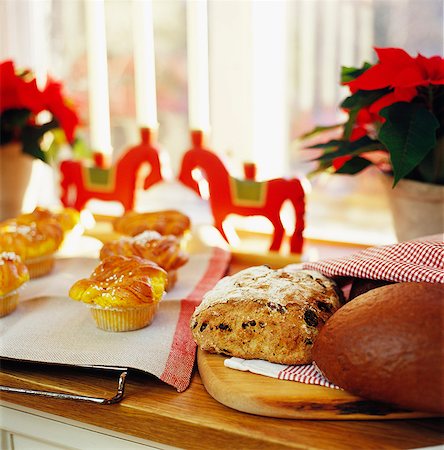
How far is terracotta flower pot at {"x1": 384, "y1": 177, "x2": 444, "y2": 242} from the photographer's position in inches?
39.3

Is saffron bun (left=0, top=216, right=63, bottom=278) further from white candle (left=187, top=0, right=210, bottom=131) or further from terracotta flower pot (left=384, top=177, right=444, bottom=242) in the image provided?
terracotta flower pot (left=384, top=177, right=444, bottom=242)

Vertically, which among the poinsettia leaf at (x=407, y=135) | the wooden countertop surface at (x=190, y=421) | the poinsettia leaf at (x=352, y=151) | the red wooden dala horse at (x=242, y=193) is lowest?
the wooden countertop surface at (x=190, y=421)

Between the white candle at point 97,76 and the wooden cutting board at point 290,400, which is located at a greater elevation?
the white candle at point 97,76

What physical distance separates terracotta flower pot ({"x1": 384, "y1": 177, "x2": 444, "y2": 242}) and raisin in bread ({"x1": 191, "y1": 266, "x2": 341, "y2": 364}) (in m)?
0.29

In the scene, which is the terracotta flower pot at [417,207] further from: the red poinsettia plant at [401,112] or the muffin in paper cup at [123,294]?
the muffin in paper cup at [123,294]

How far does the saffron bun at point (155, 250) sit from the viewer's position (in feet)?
3.25

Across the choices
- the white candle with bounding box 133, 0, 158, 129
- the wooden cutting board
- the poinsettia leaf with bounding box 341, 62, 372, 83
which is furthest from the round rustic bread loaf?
the white candle with bounding box 133, 0, 158, 129

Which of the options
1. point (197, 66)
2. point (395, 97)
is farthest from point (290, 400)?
point (197, 66)

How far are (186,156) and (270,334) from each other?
0.64 meters

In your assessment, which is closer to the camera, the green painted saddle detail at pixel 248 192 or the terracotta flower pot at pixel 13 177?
the green painted saddle detail at pixel 248 192

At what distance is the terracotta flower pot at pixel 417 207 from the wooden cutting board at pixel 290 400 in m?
0.43

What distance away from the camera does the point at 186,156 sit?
129 cm

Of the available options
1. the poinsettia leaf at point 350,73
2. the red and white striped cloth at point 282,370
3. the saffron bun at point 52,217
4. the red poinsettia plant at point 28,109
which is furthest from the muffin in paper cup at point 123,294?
the red poinsettia plant at point 28,109

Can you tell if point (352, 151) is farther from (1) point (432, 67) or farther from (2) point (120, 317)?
(2) point (120, 317)
